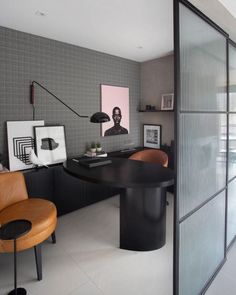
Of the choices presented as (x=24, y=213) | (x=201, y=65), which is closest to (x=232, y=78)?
(x=201, y=65)

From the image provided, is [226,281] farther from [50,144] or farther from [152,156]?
[50,144]

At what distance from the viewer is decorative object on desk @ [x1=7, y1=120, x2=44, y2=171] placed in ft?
8.91

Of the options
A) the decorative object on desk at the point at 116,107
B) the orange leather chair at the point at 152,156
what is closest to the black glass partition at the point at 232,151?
the orange leather chair at the point at 152,156

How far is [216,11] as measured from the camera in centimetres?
187

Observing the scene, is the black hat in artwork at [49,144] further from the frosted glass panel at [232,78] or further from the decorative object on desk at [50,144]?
the frosted glass panel at [232,78]

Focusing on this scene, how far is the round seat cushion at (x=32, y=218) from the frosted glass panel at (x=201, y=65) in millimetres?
1498

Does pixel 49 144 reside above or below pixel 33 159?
above

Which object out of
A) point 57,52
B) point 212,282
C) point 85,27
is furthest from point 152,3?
point 212,282

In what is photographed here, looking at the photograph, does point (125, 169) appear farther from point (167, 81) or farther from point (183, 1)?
point (167, 81)

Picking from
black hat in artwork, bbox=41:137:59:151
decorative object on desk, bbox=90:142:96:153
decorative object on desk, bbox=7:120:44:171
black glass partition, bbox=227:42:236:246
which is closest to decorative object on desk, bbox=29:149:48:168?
decorative object on desk, bbox=7:120:44:171

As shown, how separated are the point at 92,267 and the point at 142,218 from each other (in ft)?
2.17

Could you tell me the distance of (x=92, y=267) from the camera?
1.98m

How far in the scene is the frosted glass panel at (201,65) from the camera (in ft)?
4.43

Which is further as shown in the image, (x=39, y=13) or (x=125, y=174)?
(x=39, y=13)
